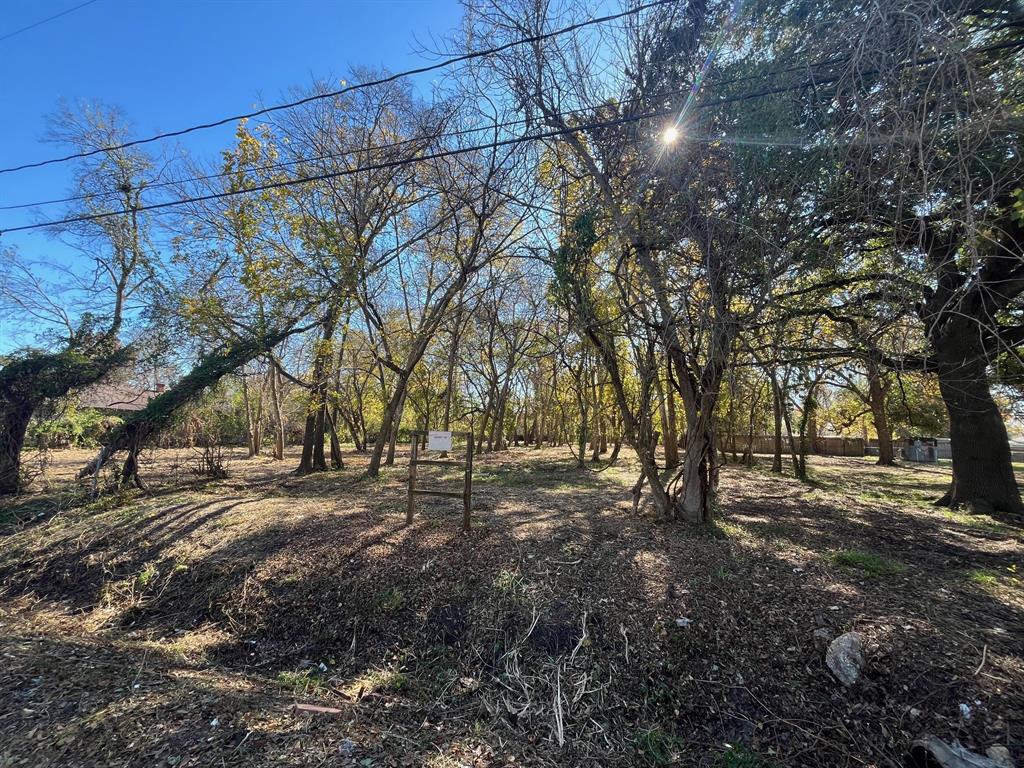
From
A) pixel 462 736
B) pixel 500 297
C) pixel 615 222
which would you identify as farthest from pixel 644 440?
pixel 500 297

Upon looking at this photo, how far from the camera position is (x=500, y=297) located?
15.3m

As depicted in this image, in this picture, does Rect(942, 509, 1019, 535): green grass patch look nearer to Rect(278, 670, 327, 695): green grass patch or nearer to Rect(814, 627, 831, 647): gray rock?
Rect(814, 627, 831, 647): gray rock

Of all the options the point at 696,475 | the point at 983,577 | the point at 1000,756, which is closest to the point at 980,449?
the point at 983,577

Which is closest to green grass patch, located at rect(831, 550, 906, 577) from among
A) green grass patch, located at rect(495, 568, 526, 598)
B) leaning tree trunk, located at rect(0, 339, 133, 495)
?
green grass patch, located at rect(495, 568, 526, 598)

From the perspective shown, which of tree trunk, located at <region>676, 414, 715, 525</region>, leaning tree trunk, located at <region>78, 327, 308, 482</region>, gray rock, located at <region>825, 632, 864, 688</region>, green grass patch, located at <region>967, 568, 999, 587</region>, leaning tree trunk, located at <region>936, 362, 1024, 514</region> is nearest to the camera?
gray rock, located at <region>825, 632, 864, 688</region>

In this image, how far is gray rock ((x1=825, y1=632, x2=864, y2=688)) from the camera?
9.23 feet

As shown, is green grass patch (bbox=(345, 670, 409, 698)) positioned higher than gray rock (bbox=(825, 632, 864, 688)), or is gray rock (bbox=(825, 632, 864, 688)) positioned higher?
gray rock (bbox=(825, 632, 864, 688))

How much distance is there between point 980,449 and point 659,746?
8.43 m

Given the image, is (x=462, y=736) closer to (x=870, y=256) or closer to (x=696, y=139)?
(x=696, y=139)

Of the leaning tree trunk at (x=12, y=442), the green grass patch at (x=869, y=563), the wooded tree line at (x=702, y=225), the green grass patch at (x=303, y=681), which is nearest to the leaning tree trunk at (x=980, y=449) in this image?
the wooded tree line at (x=702, y=225)

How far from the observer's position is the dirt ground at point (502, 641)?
2.50 metres

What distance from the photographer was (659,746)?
263 cm

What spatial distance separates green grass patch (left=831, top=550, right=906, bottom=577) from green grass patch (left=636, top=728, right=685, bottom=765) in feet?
9.24

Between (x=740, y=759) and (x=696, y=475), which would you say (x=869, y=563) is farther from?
(x=740, y=759)
